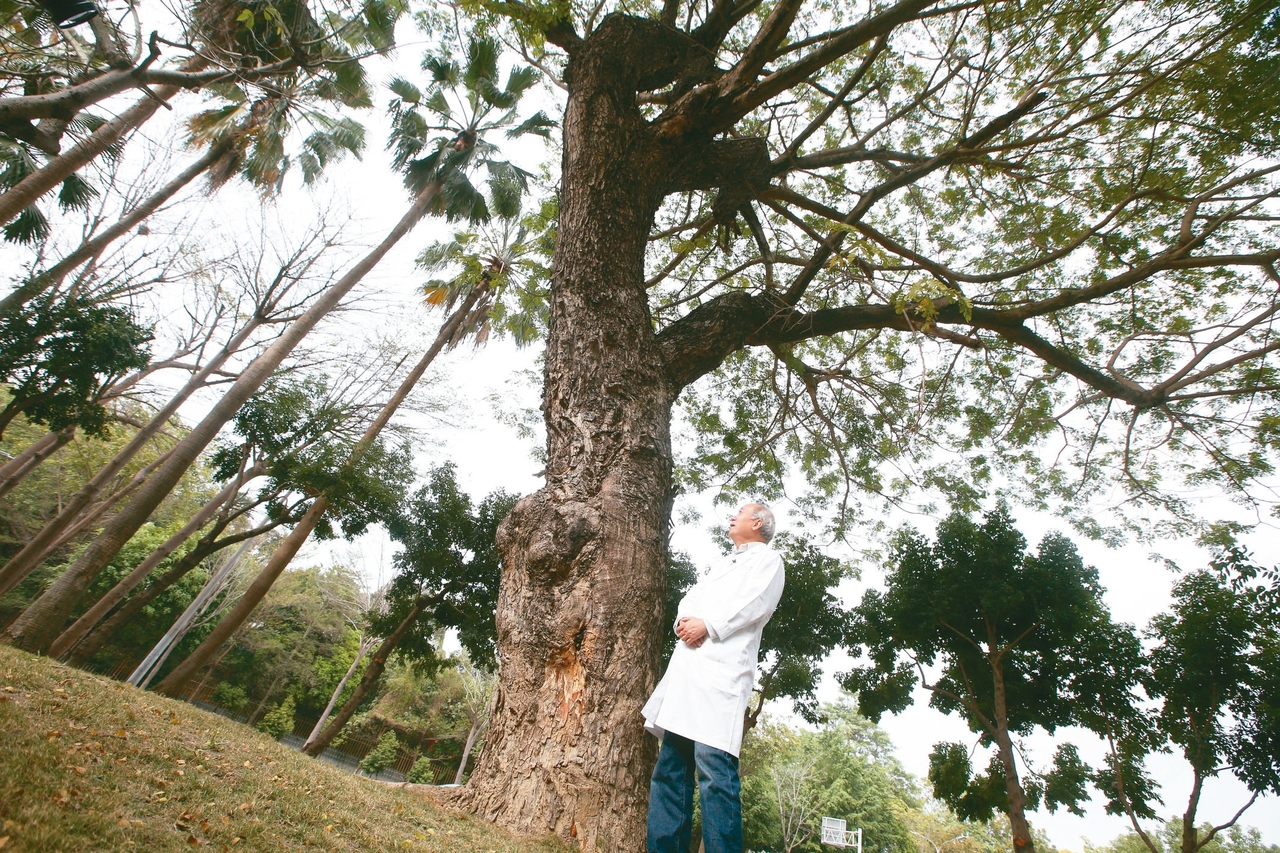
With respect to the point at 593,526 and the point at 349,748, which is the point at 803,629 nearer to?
the point at 593,526

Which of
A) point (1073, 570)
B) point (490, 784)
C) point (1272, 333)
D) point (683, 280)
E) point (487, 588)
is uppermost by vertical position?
point (683, 280)

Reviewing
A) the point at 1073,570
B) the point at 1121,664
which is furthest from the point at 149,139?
the point at 1121,664

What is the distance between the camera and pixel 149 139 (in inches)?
435

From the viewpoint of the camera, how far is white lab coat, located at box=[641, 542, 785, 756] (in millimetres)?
2543

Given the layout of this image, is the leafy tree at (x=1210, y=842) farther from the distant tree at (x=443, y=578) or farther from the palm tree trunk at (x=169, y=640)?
the palm tree trunk at (x=169, y=640)

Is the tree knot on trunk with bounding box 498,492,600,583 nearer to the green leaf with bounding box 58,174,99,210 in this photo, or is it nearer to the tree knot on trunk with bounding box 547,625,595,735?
the tree knot on trunk with bounding box 547,625,595,735

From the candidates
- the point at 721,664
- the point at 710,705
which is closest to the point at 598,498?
the point at 721,664

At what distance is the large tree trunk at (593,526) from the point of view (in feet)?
8.81

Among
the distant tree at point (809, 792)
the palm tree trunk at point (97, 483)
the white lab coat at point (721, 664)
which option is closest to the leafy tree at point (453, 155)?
the palm tree trunk at point (97, 483)

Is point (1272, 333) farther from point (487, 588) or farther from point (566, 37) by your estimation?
point (487, 588)

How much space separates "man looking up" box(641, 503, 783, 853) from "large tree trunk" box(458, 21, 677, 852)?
0.86 feet

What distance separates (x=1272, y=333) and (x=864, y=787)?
111 ft

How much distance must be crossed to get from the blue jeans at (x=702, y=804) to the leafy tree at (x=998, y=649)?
32.7 ft

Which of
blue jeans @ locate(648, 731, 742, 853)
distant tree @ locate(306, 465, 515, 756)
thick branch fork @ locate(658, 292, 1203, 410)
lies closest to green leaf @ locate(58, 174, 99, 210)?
distant tree @ locate(306, 465, 515, 756)
